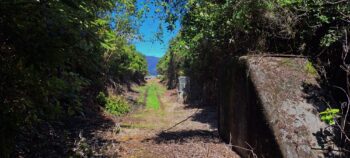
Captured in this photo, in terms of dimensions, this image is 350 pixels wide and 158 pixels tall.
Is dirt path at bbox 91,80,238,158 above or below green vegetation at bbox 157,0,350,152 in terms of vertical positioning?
below

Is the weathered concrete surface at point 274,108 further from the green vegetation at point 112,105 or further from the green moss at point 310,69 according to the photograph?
the green vegetation at point 112,105

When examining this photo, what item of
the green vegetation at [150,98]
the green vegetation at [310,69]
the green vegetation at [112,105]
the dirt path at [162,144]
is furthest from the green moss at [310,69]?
the green vegetation at [150,98]

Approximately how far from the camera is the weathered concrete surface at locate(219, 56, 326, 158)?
4988mm

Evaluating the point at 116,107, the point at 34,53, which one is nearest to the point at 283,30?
the point at 34,53

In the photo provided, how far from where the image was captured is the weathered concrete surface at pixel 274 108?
4.99m

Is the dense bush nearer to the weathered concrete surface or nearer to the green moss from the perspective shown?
the weathered concrete surface

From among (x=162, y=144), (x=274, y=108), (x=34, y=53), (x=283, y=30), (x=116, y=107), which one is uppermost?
(x=283, y=30)

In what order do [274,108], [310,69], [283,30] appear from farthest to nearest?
[283,30]
[310,69]
[274,108]

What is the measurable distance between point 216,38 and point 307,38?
7.72 ft

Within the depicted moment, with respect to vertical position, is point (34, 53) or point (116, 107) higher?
point (34, 53)

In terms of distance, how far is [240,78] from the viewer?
665cm

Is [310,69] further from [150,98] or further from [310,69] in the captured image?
[150,98]

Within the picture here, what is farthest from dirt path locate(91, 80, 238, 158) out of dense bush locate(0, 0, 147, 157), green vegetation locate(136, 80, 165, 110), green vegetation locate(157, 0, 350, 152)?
green vegetation locate(136, 80, 165, 110)

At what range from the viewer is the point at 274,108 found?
17.8 feet
